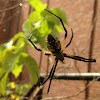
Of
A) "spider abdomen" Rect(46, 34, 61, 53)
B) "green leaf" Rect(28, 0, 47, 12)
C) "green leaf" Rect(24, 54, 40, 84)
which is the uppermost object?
"green leaf" Rect(28, 0, 47, 12)

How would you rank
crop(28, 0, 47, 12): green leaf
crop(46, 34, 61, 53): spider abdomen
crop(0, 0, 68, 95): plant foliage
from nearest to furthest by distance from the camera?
crop(46, 34, 61, 53): spider abdomen → crop(0, 0, 68, 95): plant foliage → crop(28, 0, 47, 12): green leaf

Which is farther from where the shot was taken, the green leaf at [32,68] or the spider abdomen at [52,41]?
the green leaf at [32,68]

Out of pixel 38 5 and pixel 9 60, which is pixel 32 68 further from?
pixel 38 5

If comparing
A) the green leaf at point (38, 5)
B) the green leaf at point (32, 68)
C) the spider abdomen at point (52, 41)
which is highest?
the green leaf at point (38, 5)

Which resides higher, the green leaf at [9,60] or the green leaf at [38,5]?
the green leaf at [38,5]

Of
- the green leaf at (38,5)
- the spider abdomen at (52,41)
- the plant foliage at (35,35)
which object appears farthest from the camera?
the green leaf at (38,5)

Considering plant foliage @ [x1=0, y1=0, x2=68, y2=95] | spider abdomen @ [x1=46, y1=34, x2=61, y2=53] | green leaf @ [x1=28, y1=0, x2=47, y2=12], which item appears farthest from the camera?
green leaf @ [x1=28, y1=0, x2=47, y2=12]

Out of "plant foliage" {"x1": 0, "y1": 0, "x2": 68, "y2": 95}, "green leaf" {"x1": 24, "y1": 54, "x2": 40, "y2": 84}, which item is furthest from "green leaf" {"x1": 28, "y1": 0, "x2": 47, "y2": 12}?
"green leaf" {"x1": 24, "y1": 54, "x2": 40, "y2": 84}

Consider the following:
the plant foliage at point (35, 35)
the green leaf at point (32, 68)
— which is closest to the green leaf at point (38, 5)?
the plant foliage at point (35, 35)

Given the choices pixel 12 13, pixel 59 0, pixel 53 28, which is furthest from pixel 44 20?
pixel 12 13

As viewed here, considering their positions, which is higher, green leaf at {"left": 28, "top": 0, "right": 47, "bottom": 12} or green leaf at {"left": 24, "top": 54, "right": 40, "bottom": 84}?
green leaf at {"left": 28, "top": 0, "right": 47, "bottom": 12}

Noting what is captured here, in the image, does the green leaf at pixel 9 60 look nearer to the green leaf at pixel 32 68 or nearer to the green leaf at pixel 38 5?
the green leaf at pixel 32 68

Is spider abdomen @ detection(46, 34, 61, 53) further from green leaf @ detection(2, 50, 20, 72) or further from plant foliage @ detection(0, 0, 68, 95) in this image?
green leaf @ detection(2, 50, 20, 72)

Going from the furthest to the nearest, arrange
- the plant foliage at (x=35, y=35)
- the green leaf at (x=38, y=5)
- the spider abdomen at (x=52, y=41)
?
1. the green leaf at (x=38, y=5)
2. the plant foliage at (x=35, y=35)
3. the spider abdomen at (x=52, y=41)
